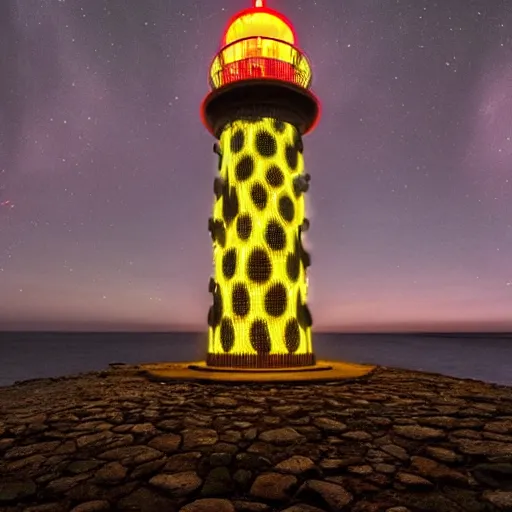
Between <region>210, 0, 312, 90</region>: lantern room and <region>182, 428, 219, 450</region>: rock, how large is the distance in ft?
31.5

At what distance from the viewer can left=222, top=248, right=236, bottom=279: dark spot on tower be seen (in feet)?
39.5

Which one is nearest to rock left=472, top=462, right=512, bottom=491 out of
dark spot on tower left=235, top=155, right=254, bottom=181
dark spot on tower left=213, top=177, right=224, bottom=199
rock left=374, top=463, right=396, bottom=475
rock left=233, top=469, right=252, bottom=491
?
rock left=374, top=463, right=396, bottom=475

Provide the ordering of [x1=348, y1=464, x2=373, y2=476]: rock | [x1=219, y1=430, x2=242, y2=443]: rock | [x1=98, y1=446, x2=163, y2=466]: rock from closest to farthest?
[x1=348, y1=464, x2=373, y2=476]: rock, [x1=98, y1=446, x2=163, y2=466]: rock, [x1=219, y1=430, x2=242, y2=443]: rock

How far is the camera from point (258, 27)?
12836mm

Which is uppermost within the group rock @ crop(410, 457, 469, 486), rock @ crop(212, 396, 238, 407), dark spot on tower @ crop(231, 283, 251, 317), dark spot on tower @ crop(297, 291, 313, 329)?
dark spot on tower @ crop(231, 283, 251, 317)

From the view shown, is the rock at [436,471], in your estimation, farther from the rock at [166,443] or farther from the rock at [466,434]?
the rock at [166,443]

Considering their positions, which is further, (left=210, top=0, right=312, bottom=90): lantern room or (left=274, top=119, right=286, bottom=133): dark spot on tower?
(left=274, top=119, right=286, bottom=133): dark spot on tower

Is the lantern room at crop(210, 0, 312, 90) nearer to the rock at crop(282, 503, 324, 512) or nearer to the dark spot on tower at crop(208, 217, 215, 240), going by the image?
the dark spot on tower at crop(208, 217, 215, 240)

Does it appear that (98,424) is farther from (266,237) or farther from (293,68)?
(293,68)

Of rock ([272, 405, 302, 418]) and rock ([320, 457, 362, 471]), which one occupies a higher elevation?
rock ([272, 405, 302, 418])

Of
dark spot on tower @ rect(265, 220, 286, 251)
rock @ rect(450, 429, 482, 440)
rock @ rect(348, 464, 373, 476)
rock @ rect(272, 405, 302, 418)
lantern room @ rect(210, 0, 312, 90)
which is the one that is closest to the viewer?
rock @ rect(348, 464, 373, 476)

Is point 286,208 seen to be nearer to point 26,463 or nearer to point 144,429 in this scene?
Answer: point 144,429

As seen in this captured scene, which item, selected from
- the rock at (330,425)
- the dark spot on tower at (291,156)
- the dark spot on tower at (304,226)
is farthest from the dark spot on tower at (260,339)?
the rock at (330,425)

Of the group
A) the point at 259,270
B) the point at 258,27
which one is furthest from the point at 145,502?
the point at 258,27
